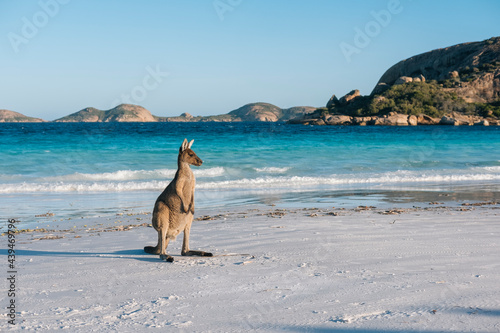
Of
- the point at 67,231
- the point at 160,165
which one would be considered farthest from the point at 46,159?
the point at 67,231

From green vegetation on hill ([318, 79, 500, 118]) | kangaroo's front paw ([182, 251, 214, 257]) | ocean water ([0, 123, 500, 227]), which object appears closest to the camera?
kangaroo's front paw ([182, 251, 214, 257])

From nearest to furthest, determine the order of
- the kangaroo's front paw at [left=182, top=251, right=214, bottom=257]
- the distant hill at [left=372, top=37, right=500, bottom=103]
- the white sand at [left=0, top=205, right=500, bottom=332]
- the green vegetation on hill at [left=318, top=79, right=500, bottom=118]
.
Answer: the white sand at [left=0, top=205, right=500, bottom=332], the kangaroo's front paw at [left=182, top=251, right=214, bottom=257], the green vegetation on hill at [left=318, top=79, right=500, bottom=118], the distant hill at [left=372, top=37, right=500, bottom=103]

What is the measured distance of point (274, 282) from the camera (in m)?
4.50

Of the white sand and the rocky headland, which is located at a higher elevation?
the rocky headland

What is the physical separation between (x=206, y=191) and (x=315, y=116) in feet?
301

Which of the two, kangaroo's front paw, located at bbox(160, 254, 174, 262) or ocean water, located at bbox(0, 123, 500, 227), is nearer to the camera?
kangaroo's front paw, located at bbox(160, 254, 174, 262)

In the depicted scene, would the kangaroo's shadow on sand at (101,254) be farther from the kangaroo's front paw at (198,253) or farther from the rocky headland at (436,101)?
the rocky headland at (436,101)

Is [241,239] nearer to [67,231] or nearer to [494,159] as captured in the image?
[67,231]

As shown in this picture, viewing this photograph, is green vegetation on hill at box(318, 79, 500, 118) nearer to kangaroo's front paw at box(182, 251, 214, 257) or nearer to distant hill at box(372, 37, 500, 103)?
distant hill at box(372, 37, 500, 103)

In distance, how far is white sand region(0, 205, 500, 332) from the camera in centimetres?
357

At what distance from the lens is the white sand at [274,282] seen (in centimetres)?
357

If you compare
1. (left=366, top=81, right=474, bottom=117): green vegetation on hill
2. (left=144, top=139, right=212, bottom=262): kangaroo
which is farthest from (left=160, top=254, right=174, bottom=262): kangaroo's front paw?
(left=366, top=81, right=474, bottom=117): green vegetation on hill

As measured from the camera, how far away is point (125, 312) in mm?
3795

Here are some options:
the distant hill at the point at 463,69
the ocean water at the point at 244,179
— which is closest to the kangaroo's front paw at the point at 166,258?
the ocean water at the point at 244,179
